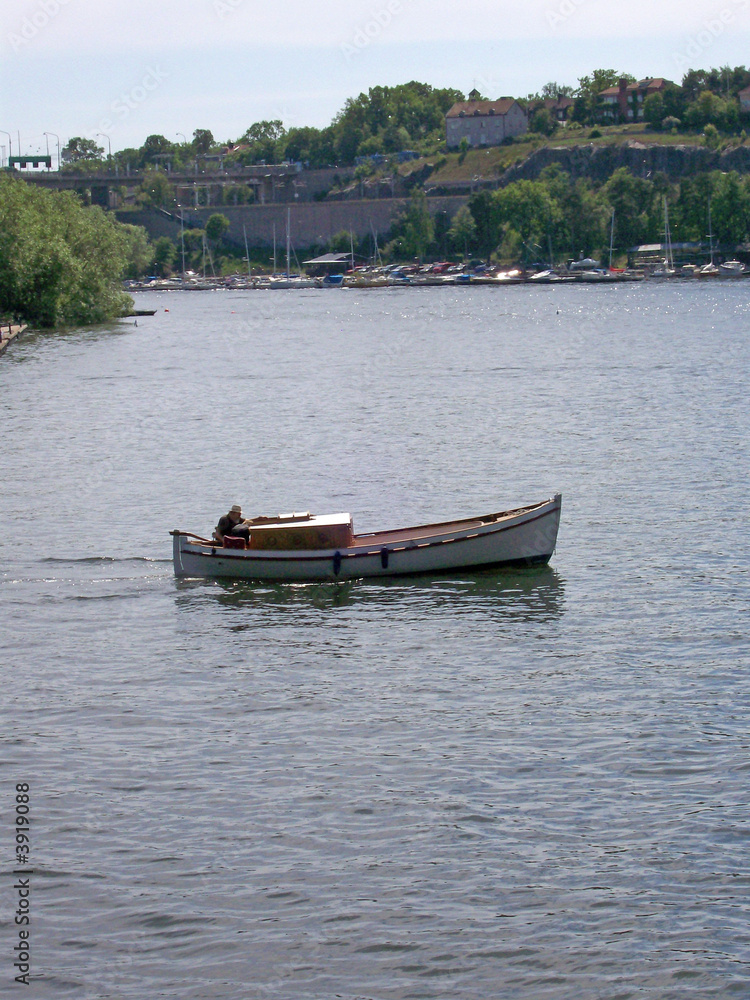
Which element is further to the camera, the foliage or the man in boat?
the foliage

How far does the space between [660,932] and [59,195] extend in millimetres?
125113

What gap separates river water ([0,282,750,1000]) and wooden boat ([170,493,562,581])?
45 cm

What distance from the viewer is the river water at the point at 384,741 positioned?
13.8 meters

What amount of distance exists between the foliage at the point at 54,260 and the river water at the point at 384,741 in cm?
6225

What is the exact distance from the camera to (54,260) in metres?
107

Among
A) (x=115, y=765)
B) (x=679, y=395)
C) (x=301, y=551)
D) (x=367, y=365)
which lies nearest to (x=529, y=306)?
(x=367, y=365)

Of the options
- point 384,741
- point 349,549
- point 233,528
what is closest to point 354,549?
point 349,549

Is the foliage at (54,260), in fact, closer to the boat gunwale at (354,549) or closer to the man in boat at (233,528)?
the man in boat at (233,528)

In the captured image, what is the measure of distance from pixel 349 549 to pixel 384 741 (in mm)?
9573

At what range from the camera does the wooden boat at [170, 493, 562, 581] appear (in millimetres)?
28375

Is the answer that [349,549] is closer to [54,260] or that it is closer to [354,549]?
[354,549]

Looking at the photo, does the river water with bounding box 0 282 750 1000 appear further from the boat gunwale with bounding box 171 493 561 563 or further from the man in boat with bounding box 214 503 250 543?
the man in boat with bounding box 214 503 250 543

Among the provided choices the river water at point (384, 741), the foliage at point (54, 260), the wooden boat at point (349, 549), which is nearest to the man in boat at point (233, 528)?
the wooden boat at point (349, 549)

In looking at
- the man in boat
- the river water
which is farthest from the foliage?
the man in boat
